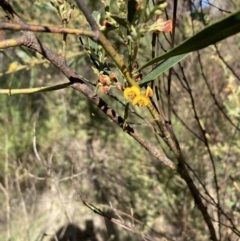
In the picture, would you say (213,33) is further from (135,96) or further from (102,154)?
(102,154)

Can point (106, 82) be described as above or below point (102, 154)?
above

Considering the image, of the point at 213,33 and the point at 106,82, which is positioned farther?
the point at 106,82

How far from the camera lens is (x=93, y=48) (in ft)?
1.88

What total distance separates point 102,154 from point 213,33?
268 centimetres

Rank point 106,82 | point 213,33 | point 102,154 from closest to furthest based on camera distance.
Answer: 1. point 213,33
2. point 106,82
3. point 102,154

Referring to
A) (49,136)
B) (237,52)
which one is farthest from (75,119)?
(237,52)

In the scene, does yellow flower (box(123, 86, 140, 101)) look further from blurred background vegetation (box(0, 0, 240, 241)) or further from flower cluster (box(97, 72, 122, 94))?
blurred background vegetation (box(0, 0, 240, 241))

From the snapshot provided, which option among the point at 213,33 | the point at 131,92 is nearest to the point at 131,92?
the point at 131,92

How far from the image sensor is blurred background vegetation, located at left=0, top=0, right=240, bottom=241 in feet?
6.88

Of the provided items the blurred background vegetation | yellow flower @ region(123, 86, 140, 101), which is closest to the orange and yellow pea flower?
yellow flower @ region(123, 86, 140, 101)

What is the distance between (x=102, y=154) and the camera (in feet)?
10.0

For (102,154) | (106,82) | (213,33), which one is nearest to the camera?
(213,33)

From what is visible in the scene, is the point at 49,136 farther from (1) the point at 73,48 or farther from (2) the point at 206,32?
(2) the point at 206,32

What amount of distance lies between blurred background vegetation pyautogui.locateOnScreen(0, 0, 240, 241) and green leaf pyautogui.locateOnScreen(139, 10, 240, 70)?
1284mm
